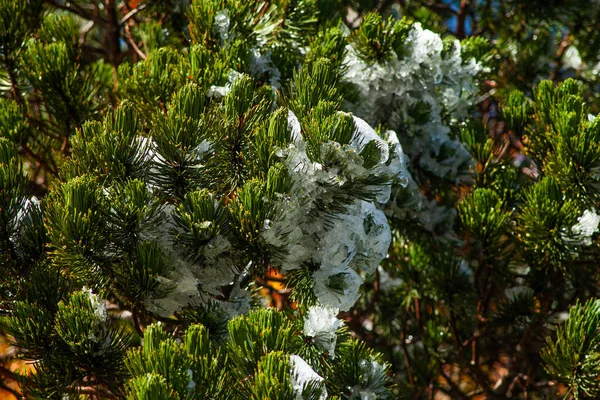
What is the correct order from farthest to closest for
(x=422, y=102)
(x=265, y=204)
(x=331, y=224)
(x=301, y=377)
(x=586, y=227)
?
(x=422, y=102) → (x=586, y=227) → (x=331, y=224) → (x=265, y=204) → (x=301, y=377)

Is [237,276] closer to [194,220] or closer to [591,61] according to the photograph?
[194,220]

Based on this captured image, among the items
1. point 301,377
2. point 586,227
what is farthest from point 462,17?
point 301,377

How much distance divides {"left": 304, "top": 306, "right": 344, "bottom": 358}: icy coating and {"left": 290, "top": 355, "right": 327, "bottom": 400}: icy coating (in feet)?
0.53

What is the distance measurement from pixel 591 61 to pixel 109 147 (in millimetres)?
2564

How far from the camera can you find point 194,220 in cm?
134

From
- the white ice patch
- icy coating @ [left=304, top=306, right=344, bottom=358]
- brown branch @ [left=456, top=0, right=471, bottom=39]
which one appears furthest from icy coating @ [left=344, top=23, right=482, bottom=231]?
brown branch @ [left=456, top=0, right=471, bottom=39]

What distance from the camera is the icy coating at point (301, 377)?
116 cm

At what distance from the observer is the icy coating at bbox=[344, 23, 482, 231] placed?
6.53 ft

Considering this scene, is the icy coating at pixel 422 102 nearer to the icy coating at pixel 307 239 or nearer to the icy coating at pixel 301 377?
the icy coating at pixel 307 239

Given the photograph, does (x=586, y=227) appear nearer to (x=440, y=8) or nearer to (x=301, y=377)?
(x=301, y=377)

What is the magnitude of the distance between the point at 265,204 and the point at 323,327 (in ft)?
Result: 0.93

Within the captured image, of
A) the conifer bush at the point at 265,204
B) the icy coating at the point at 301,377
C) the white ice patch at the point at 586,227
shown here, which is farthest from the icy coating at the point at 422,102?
the icy coating at the point at 301,377

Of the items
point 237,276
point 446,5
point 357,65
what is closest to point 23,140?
point 237,276

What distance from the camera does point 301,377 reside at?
1.18 meters
